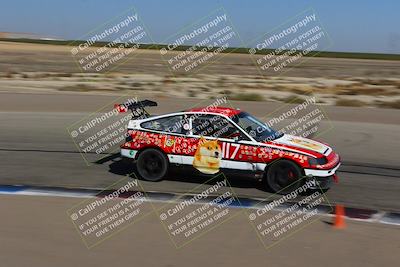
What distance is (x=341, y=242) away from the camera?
6883mm

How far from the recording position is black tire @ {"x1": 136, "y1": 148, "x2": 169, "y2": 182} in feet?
33.1

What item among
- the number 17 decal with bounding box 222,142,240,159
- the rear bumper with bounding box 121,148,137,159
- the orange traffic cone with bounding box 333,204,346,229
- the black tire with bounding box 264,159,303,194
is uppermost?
the rear bumper with bounding box 121,148,137,159

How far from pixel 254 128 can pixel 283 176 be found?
3.72ft

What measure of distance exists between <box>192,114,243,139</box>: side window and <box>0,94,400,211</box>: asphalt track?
1.02 m

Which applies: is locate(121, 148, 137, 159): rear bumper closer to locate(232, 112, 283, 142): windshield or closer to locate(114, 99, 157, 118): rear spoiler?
locate(114, 99, 157, 118): rear spoiler

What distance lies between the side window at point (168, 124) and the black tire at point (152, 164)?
17.4 inches

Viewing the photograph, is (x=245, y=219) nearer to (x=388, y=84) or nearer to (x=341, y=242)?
(x=341, y=242)

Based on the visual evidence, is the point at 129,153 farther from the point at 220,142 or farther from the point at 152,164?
the point at 220,142

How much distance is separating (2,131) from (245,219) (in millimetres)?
10407

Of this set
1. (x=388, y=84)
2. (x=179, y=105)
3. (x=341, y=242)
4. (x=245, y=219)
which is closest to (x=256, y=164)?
(x=245, y=219)

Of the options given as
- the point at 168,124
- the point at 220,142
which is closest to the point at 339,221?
→ the point at 220,142

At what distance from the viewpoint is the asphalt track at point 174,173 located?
9867 millimetres

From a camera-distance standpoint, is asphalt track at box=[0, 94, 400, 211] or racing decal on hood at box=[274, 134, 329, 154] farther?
asphalt track at box=[0, 94, 400, 211]

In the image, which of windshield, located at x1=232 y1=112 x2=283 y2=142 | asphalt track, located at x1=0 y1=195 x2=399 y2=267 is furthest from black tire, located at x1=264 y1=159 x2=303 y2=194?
asphalt track, located at x1=0 y1=195 x2=399 y2=267
